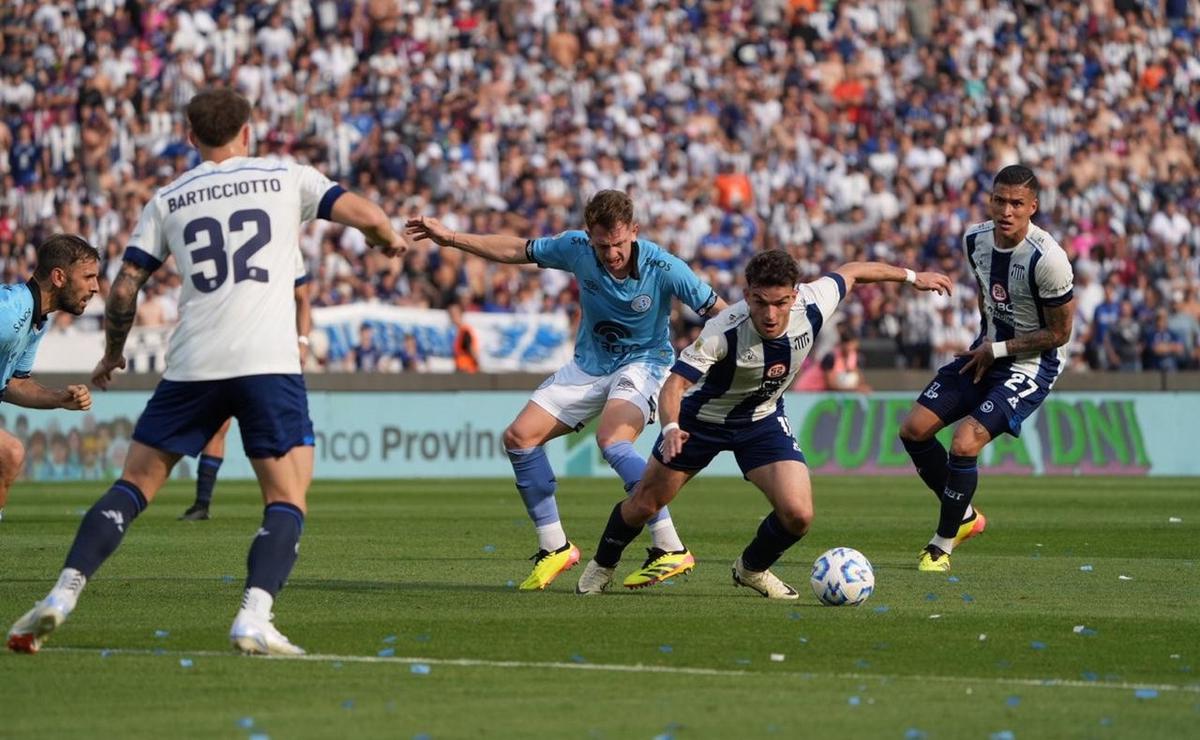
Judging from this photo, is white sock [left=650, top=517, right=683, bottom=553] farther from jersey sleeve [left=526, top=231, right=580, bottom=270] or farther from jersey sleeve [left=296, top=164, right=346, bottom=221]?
jersey sleeve [left=296, top=164, right=346, bottom=221]

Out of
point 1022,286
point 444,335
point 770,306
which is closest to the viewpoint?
point 770,306

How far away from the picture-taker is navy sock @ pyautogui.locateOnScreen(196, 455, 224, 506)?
17.5 metres

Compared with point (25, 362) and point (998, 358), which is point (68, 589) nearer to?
point (25, 362)

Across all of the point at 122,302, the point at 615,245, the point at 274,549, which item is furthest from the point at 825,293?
the point at 122,302

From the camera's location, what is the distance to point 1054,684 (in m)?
7.76

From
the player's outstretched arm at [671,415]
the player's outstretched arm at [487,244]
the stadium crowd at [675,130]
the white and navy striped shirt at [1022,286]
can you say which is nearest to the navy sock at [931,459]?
the white and navy striped shirt at [1022,286]

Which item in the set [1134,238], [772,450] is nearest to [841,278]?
[772,450]

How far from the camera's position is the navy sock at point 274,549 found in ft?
26.7

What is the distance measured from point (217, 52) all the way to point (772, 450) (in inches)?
890

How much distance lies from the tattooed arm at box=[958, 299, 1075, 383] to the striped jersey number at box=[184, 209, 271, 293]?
645 centimetres

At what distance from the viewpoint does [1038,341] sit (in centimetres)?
1324

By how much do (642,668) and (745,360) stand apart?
299 centimetres

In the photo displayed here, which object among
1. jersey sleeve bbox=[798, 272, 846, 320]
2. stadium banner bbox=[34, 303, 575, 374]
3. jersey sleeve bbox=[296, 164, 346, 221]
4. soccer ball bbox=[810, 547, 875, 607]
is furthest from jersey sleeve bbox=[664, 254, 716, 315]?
stadium banner bbox=[34, 303, 575, 374]

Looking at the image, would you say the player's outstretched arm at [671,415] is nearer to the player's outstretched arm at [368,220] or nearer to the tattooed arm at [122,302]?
the player's outstretched arm at [368,220]
